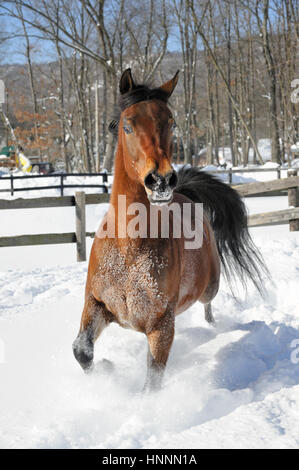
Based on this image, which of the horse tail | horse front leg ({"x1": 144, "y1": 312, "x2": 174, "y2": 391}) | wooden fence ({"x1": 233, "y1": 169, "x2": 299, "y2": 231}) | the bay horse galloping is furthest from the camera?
wooden fence ({"x1": 233, "y1": 169, "x2": 299, "y2": 231})

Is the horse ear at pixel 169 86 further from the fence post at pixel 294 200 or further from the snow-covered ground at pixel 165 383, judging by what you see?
the fence post at pixel 294 200

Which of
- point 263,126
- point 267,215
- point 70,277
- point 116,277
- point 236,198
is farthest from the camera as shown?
point 263,126

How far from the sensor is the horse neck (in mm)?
2535

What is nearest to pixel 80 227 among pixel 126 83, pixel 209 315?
pixel 209 315

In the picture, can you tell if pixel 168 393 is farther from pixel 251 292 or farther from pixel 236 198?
pixel 251 292

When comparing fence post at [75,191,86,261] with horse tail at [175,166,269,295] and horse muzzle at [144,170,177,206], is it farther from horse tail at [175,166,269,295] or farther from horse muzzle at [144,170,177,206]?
horse muzzle at [144,170,177,206]

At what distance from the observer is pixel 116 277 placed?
8.44 ft

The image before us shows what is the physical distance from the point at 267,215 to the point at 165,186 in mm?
6519

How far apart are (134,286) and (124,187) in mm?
590

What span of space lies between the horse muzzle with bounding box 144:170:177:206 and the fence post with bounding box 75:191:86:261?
17.4ft

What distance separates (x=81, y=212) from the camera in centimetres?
738

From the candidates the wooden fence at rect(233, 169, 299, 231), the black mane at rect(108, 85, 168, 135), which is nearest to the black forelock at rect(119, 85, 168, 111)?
the black mane at rect(108, 85, 168, 135)

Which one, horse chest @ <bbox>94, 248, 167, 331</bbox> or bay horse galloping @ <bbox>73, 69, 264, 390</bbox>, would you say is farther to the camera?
horse chest @ <bbox>94, 248, 167, 331</bbox>
